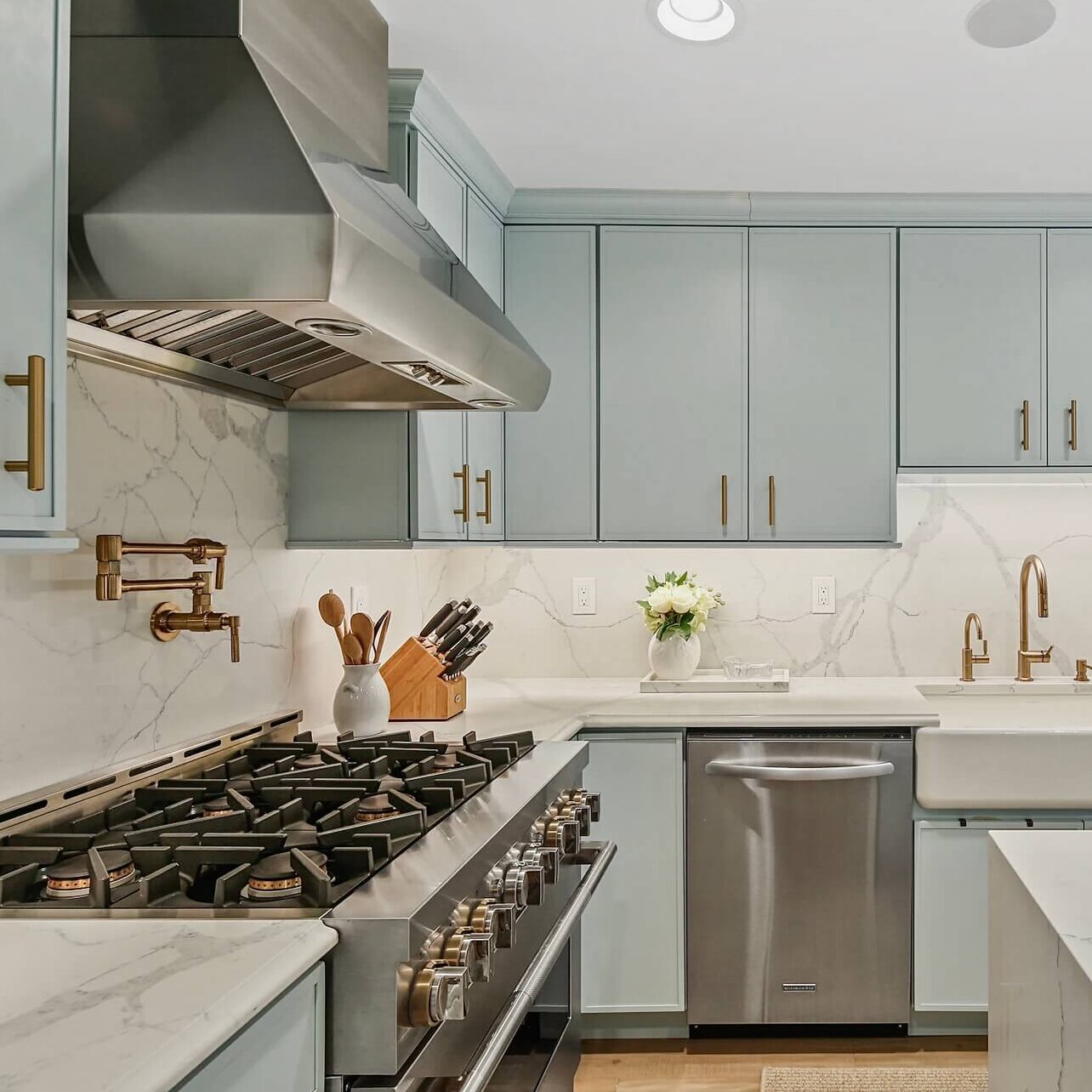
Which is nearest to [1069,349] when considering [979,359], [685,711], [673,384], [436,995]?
[979,359]

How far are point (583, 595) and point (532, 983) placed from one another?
1935 mm

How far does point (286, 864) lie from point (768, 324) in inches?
91.8

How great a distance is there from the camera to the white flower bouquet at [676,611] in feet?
10.5

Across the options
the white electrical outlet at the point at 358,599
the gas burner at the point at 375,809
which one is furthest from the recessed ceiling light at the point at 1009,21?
the white electrical outlet at the point at 358,599

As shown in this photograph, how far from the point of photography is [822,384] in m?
3.23

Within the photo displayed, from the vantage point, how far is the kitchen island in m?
1.31

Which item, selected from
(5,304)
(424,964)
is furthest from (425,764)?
(5,304)

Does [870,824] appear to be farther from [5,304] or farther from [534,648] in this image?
[5,304]

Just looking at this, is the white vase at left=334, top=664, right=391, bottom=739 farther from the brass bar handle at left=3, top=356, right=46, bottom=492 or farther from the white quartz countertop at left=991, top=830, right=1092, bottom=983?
the brass bar handle at left=3, top=356, right=46, bottom=492

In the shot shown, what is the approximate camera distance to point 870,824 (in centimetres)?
288

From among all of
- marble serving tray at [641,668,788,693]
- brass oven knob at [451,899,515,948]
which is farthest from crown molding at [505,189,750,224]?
brass oven knob at [451,899,515,948]

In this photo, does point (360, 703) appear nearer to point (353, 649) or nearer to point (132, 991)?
point (353, 649)

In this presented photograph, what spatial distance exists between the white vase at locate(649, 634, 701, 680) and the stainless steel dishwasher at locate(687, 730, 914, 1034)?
35 cm

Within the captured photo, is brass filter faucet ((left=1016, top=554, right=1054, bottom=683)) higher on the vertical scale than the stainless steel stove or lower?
higher
